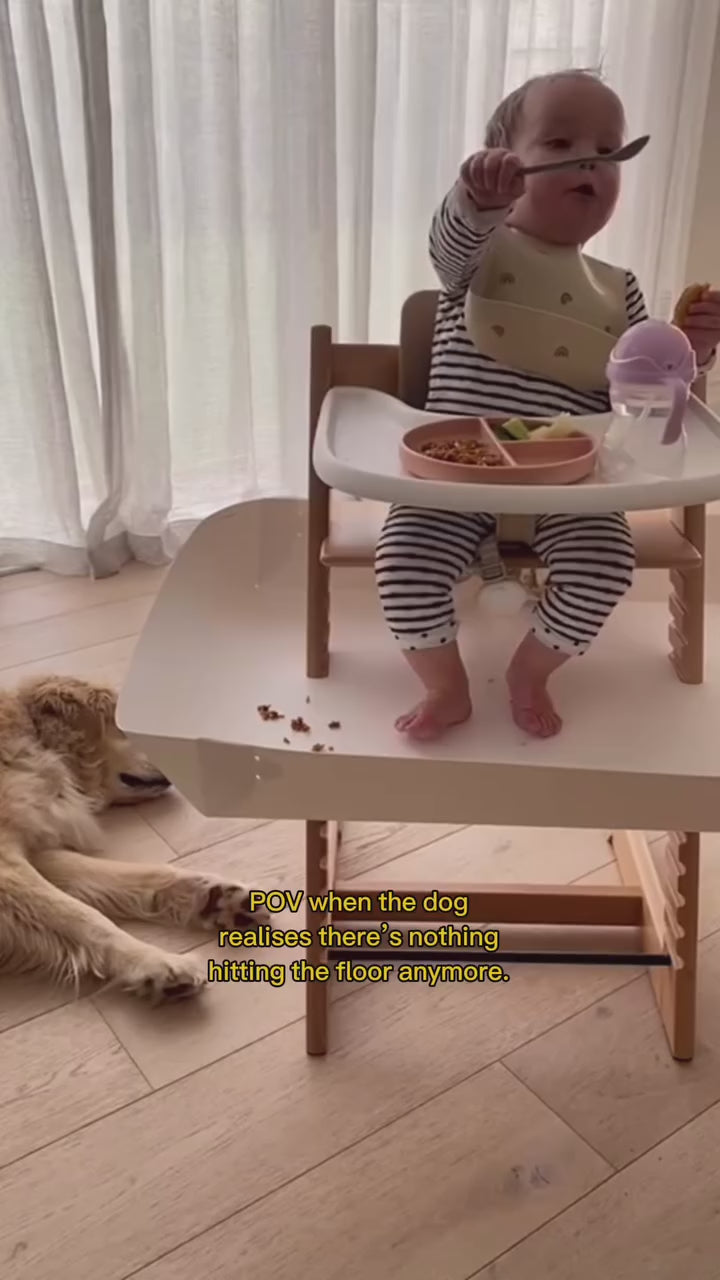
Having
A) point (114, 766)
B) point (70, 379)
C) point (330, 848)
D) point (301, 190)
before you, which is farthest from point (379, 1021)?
point (301, 190)

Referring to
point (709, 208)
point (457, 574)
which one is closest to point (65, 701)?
point (457, 574)

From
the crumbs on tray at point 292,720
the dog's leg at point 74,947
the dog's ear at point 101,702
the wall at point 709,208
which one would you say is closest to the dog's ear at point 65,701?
the dog's ear at point 101,702

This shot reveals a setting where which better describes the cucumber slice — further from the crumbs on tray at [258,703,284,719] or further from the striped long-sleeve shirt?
the crumbs on tray at [258,703,284,719]

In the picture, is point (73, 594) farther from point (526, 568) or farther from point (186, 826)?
point (526, 568)

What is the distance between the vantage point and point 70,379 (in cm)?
170

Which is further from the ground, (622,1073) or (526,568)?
(526,568)

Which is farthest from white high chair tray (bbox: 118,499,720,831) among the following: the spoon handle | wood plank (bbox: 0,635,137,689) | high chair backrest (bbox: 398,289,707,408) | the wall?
the wall

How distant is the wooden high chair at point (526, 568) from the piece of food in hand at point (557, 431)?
119mm

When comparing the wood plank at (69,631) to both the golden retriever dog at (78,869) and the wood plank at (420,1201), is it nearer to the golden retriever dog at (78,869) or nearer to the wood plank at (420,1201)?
the golden retriever dog at (78,869)

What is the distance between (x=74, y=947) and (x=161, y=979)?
9 centimetres

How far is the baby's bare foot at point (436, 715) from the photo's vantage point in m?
0.85

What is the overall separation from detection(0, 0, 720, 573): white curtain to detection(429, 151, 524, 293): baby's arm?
0.84 metres

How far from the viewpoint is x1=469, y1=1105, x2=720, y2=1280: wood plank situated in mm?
841

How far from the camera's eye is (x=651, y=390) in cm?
83
